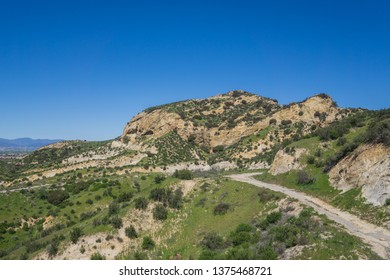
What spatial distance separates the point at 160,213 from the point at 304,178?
639 inches

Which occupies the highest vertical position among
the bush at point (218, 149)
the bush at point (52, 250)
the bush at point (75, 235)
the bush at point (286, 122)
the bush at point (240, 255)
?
the bush at point (286, 122)

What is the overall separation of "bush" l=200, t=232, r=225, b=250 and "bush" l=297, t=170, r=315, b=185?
45.2 feet

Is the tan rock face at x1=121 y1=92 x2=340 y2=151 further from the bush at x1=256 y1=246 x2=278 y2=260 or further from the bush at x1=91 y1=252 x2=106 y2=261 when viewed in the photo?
the bush at x1=256 y1=246 x2=278 y2=260

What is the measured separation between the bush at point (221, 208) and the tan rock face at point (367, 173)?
35.2 feet

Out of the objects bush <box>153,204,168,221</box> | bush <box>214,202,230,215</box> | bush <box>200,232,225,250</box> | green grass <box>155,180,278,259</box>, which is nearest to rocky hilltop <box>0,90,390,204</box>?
green grass <box>155,180,278,259</box>

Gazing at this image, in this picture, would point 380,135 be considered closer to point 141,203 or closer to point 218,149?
point 141,203

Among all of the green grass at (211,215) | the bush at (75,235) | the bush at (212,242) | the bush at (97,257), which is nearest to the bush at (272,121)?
the green grass at (211,215)

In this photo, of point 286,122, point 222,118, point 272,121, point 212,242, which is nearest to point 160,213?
point 212,242

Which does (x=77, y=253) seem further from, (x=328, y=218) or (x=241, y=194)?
(x=328, y=218)

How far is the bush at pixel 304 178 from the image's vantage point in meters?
35.6

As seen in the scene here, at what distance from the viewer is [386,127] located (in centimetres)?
3034

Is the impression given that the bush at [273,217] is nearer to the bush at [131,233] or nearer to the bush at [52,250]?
the bush at [131,233]

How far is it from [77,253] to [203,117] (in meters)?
71.6

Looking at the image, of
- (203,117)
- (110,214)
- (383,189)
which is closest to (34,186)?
(110,214)
